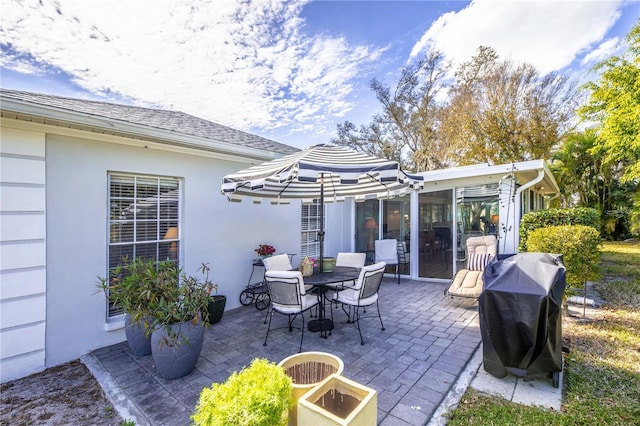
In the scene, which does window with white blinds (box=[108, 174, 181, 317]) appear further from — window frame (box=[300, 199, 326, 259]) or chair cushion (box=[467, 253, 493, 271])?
chair cushion (box=[467, 253, 493, 271])

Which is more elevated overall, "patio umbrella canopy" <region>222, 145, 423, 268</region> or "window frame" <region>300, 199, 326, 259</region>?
"patio umbrella canopy" <region>222, 145, 423, 268</region>

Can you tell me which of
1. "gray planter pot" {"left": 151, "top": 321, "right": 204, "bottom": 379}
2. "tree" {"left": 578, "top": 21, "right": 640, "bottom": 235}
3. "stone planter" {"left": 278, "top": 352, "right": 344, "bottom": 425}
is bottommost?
"gray planter pot" {"left": 151, "top": 321, "right": 204, "bottom": 379}

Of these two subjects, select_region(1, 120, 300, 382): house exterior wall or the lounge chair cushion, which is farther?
the lounge chair cushion

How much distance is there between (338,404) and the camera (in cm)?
186

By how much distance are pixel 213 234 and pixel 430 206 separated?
566 centimetres

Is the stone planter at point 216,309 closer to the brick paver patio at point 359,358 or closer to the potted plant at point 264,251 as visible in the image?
the brick paver patio at point 359,358

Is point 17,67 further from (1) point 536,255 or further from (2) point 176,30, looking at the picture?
(1) point 536,255

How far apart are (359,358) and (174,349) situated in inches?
84.7

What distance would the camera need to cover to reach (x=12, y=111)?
306 cm

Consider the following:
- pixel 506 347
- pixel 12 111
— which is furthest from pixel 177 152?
pixel 506 347

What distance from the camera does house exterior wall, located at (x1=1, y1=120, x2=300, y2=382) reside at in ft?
11.1

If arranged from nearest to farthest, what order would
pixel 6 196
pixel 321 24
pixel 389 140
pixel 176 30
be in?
1. pixel 6 196
2. pixel 176 30
3. pixel 321 24
4. pixel 389 140

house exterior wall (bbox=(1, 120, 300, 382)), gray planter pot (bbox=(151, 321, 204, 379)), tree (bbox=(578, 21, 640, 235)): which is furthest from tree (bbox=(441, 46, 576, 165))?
gray planter pot (bbox=(151, 321, 204, 379))

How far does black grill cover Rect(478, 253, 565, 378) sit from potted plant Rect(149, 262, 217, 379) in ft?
10.4
